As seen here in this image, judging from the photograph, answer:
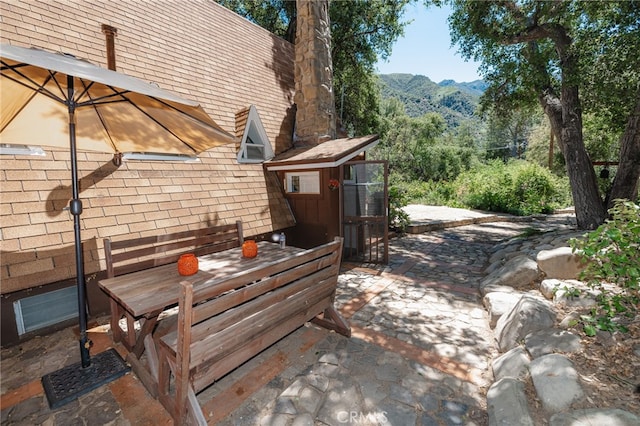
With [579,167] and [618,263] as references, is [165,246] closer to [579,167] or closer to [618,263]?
[618,263]

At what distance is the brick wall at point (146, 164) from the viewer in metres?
3.67

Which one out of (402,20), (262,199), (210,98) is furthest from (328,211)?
(402,20)

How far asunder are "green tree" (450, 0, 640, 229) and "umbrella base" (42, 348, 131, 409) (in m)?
9.72

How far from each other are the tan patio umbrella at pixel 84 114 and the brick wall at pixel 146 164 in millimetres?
975

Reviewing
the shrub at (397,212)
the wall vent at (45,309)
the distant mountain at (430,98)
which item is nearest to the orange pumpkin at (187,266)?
the wall vent at (45,309)

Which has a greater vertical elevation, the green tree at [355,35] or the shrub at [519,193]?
the green tree at [355,35]

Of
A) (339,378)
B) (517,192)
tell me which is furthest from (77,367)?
(517,192)

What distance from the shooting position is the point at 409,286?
543 cm

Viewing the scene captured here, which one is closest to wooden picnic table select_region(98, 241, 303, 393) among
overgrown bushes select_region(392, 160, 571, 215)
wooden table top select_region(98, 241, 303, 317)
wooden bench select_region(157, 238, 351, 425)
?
wooden table top select_region(98, 241, 303, 317)

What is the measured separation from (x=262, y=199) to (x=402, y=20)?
11.6 m

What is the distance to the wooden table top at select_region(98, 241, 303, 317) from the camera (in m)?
2.50

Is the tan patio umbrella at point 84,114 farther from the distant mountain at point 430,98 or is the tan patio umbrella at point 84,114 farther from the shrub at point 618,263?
the distant mountain at point 430,98

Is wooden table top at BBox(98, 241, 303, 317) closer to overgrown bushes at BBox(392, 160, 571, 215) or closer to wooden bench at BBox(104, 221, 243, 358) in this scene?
wooden bench at BBox(104, 221, 243, 358)

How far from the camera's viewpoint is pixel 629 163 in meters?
6.82
